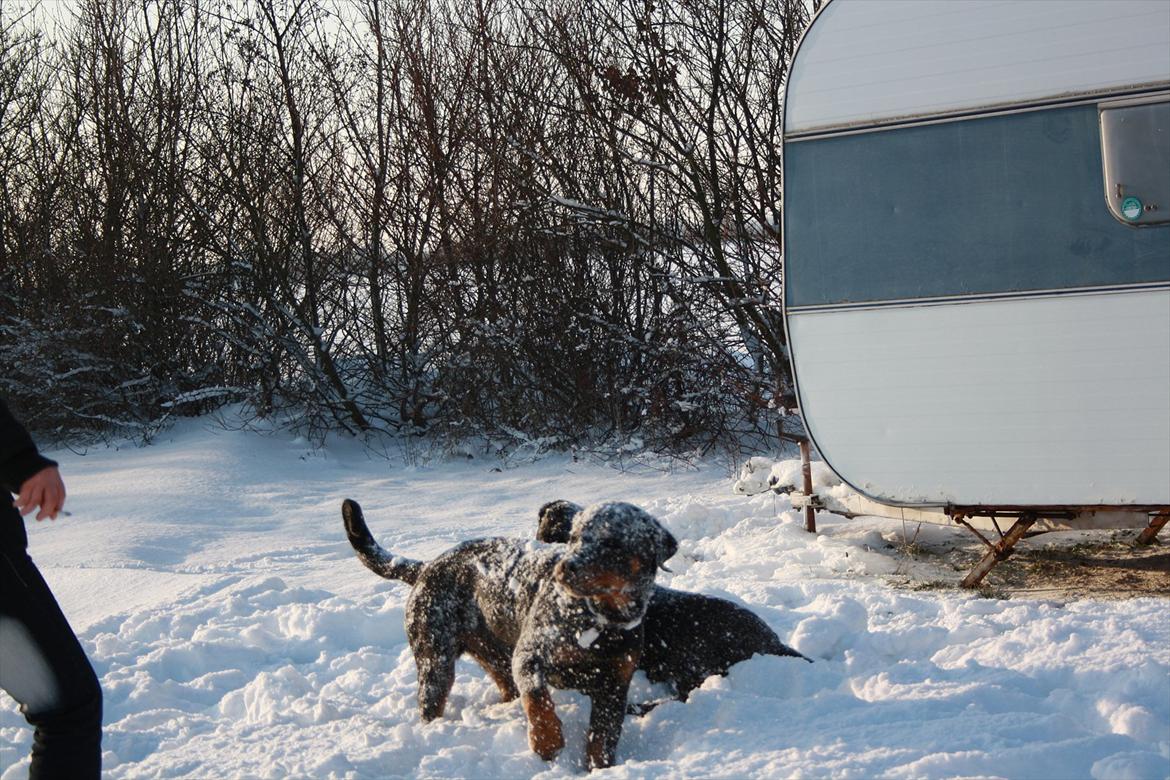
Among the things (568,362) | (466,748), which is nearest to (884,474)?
(466,748)

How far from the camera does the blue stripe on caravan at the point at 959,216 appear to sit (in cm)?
537

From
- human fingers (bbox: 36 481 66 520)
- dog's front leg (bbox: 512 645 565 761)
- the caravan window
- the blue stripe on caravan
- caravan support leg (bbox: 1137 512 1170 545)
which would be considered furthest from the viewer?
caravan support leg (bbox: 1137 512 1170 545)

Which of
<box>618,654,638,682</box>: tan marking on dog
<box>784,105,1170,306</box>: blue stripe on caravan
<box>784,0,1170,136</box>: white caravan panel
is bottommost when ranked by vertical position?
<box>618,654,638,682</box>: tan marking on dog

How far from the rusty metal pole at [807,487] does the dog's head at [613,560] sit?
3.57m

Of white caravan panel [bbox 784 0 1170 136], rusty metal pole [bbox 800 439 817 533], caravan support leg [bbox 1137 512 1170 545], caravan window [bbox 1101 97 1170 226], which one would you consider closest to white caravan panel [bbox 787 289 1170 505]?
caravan window [bbox 1101 97 1170 226]

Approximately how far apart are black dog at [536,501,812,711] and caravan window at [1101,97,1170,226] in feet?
9.73

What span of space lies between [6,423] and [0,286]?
12.3 metres

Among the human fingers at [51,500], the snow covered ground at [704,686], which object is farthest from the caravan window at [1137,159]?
the human fingers at [51,500]

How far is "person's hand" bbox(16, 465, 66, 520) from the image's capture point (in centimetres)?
276

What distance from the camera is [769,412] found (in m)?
10.5

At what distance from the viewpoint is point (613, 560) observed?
10.1 feet

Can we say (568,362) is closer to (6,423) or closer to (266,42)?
(266,42)

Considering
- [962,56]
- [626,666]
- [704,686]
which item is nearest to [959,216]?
A: [962,56]

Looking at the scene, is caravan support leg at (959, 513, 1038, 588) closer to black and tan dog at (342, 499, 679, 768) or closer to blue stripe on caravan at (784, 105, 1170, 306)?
blue stripe on caravan at (784, 105, 1170, 306)
